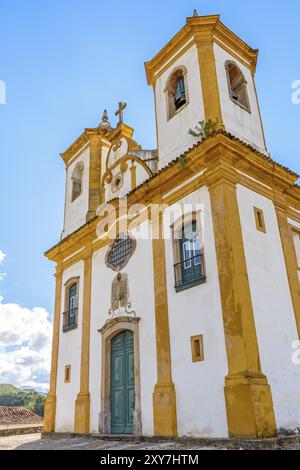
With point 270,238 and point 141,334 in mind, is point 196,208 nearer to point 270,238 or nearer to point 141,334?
point 270,238

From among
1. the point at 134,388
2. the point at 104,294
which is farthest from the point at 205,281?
the point at 104,294

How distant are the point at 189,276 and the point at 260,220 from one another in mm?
2153

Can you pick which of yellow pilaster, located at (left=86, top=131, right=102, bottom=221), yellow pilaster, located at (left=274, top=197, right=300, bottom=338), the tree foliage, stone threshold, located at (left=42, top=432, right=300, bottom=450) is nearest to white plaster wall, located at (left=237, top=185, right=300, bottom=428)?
yellow pilaster, located at (left=274, top=197, right=300, bottom=338)

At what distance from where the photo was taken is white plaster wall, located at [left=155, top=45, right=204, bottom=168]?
10.8 m

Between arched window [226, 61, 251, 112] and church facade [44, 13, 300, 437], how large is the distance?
41mm

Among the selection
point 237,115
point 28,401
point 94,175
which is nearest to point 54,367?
point 94,175

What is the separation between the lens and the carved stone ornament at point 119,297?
35.2ft

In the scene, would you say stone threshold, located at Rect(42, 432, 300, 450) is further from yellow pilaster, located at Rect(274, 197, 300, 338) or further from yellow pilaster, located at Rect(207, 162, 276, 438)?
yellow pilaster, located at Rect(274, 197, 300, 338)

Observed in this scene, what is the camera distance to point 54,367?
13164 millimetres

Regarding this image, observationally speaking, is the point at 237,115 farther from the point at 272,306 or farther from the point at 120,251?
the point at 272,306

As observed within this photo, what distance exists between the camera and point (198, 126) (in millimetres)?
10469

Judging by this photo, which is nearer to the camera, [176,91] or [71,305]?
[176,91]

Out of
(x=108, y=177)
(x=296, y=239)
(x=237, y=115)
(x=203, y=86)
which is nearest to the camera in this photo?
(x=203, y=86)
